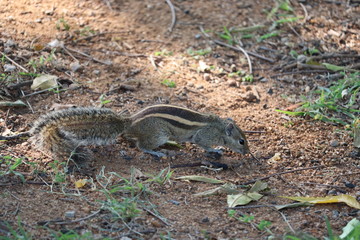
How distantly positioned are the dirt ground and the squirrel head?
137 millimetres

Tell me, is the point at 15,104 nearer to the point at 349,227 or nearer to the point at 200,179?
the point at 200,179

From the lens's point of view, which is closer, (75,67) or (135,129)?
(135,129)

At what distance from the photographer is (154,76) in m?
6.40

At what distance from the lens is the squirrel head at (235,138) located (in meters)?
5.19

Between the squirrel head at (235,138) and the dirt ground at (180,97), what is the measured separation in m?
0.14

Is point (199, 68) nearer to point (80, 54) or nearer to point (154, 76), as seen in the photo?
point (154, 76)

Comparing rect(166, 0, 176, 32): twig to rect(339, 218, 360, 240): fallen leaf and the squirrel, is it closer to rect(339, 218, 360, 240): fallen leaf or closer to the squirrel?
the squirrel

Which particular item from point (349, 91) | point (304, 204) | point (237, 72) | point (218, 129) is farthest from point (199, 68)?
point (304, 204)

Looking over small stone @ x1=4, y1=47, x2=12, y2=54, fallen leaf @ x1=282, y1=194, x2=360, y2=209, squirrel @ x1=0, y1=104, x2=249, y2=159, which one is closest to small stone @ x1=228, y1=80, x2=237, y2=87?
squirrel @ x1=0, y1=104, x2=249, y2=159

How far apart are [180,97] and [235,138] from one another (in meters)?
1.14

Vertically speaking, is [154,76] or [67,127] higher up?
[67,127]

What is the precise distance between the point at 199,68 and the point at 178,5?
186 cm

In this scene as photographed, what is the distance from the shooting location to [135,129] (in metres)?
5.03

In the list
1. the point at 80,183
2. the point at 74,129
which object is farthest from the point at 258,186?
the point at 74,129
